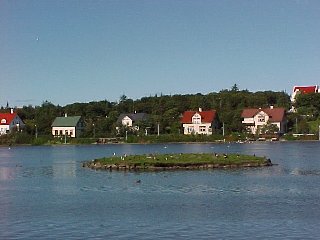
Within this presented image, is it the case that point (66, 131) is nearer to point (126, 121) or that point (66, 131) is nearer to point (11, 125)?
point (11, 125)

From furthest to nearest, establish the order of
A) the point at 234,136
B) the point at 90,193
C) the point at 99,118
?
the point at 99,118
the point at 234,136
the point at 90,193

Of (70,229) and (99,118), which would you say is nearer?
(70,229)

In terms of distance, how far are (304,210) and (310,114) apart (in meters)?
79.2

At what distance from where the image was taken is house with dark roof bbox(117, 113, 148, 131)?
10522 cm

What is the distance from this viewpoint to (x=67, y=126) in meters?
111

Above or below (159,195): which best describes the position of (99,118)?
above

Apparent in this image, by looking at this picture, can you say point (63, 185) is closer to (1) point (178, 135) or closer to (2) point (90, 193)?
(2) point (90, 193)

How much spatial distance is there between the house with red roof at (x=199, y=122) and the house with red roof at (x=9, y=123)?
107 feet

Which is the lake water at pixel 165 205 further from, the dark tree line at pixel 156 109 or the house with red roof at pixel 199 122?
the dark tree line at pixel 156 109

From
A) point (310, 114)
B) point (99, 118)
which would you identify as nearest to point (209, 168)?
point (310, 114)

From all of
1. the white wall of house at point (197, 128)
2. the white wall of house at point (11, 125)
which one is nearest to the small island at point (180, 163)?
the white wall of house at point (197, 128)

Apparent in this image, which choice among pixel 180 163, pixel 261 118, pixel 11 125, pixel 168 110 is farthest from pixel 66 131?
pixel 180 163

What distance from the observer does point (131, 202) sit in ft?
81.8

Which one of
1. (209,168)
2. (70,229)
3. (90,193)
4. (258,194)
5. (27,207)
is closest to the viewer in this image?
(70,229)
